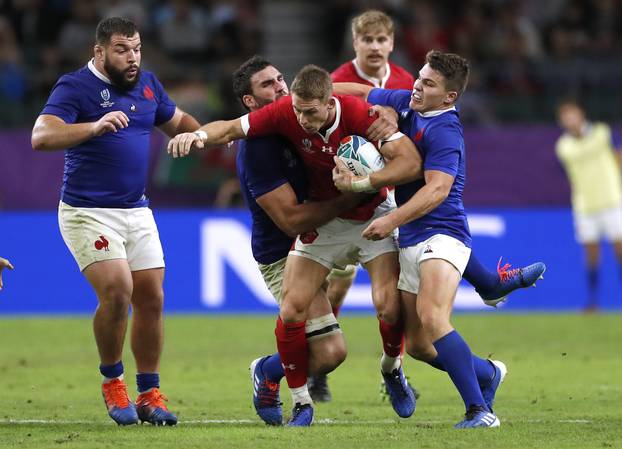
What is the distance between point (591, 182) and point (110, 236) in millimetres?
9831

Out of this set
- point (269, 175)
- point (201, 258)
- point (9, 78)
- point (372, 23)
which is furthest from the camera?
point (9, 78)

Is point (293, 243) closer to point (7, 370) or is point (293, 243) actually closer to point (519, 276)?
point (519, 276)

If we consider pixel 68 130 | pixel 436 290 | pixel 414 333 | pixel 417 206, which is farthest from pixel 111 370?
pixel 417 206

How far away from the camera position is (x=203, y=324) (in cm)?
1549

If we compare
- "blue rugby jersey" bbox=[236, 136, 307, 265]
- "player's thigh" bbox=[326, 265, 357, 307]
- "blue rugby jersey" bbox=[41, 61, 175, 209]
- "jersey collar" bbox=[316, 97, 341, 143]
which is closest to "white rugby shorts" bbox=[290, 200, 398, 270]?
"blue rugby jersey" bbox=[236, 136, 307, 265]

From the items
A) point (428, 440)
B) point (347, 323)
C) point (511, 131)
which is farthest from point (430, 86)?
point (511, 131)

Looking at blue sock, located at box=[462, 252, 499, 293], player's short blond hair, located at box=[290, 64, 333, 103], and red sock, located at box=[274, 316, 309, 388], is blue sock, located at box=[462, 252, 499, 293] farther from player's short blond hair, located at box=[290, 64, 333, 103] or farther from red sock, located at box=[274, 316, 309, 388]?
player's short blond hair, located at box=[290, 64, 333, 103]

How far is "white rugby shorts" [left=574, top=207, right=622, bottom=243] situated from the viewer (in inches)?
637

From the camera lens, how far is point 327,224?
8.33 metres

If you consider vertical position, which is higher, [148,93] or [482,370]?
[148,93]

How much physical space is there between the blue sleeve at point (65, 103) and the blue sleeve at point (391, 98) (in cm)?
186

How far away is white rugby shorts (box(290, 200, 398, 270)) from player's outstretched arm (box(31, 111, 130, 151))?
1.36 meters

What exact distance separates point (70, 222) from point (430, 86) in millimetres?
2410

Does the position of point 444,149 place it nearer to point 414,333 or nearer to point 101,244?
point 414,333
